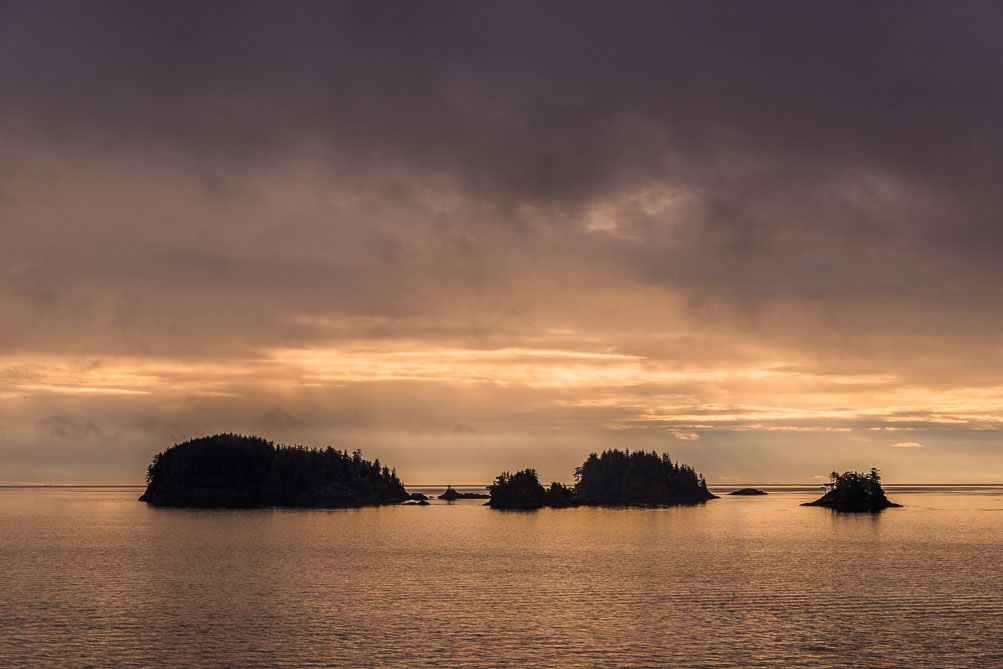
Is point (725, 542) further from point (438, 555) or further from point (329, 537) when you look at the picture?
point (329, 537)

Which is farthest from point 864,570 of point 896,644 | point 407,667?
point 407,667

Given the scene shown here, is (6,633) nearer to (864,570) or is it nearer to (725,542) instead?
(864,570)

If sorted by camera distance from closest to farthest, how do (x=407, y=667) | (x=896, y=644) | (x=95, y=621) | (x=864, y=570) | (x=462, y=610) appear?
1. (x=407, y=667)
2. (x=896, y=644)
3. (x=95, y=621)
4. (x=462, y=610)
5. (x=864, y=570)

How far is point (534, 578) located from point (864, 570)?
4892cm

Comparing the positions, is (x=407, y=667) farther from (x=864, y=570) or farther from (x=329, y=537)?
(x=329, y=537)

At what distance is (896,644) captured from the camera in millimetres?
71750

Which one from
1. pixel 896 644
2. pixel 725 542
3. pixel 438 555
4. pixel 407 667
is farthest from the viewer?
pixel 725 542

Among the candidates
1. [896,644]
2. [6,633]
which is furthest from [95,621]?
[896,644]

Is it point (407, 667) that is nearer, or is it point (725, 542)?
point (407, 667)

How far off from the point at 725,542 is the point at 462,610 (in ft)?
353

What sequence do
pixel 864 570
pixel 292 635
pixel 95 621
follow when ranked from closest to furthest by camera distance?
pixel 292 635
pixel 95 621
pixel 864 570

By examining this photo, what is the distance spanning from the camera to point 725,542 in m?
183

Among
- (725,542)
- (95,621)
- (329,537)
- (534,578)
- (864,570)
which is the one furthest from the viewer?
(329,537)

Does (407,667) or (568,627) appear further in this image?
(568,627)
